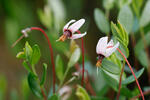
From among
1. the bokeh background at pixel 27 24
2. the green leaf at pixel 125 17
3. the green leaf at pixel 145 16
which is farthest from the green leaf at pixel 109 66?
the bokeh background at pixel 27 24

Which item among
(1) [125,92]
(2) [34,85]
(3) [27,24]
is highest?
(3) [27,24]

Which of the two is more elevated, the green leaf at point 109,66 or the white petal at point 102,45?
the white petal at point 102,45

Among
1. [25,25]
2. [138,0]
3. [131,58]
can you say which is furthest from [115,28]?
[25,25]

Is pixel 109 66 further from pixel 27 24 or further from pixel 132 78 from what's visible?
pixel 27 24

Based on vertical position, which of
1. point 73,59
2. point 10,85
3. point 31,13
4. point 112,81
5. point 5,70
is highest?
point 31,13

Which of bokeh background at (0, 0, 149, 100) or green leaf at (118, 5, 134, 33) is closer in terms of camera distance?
green leaf at (118, 5, 134, 33)

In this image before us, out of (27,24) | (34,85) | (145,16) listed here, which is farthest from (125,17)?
(27,24)

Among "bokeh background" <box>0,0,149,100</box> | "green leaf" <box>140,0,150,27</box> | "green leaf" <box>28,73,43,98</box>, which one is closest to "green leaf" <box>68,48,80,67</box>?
"green leaf" <box>28,73,43,98</box>

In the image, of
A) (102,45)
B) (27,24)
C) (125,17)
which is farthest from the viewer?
(27,24)

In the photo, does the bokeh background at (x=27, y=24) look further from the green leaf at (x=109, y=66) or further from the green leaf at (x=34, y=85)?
the green leaf at (x=109, y=66)

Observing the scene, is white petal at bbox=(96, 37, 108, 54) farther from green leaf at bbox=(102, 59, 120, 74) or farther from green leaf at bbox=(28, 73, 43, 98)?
green leaf at bbox=(28, 73, 43, 98)

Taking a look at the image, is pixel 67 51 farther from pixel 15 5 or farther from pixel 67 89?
pixel 15 5
